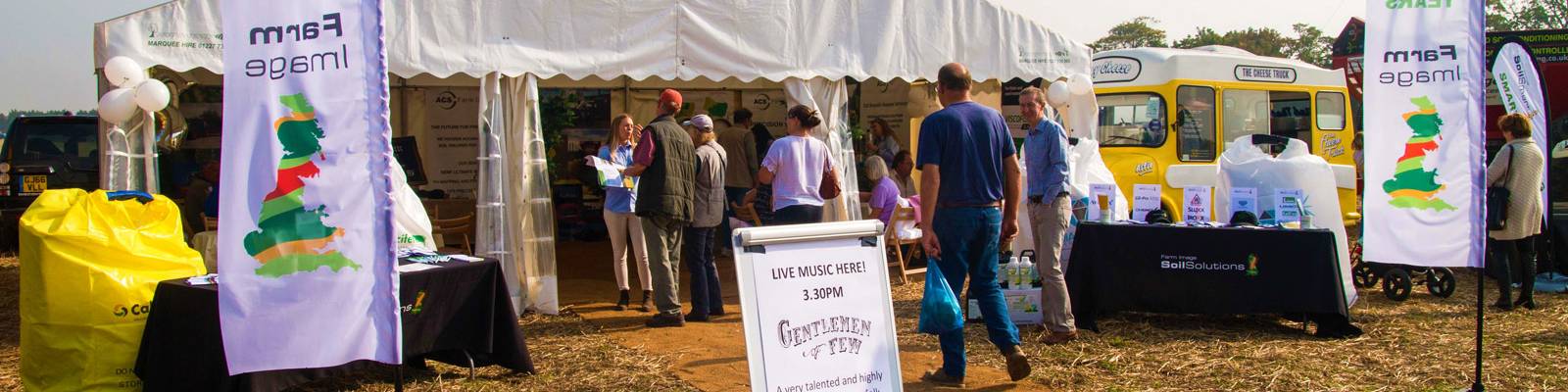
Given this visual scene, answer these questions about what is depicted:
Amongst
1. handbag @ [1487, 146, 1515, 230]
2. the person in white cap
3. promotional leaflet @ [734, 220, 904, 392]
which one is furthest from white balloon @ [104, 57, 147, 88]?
handbag @ [1487, 146, 1515, 230]

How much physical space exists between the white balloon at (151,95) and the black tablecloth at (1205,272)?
4.97 metres

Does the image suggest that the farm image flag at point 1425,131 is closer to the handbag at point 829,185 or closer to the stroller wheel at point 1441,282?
the handbag at point 829,185

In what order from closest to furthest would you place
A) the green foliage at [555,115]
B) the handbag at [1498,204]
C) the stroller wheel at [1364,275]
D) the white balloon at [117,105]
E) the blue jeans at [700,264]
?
1. the white balloon at [117,105]
2. the blue jeans at [700,264]
3. the handbag at [1498,204]
4. the stroller wheel at [1364,275]
5. the green foliage at [555,115]

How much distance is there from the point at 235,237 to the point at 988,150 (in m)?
2.80

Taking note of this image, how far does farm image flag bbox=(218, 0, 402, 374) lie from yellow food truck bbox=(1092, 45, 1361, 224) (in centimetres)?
842

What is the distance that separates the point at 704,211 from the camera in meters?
6.63

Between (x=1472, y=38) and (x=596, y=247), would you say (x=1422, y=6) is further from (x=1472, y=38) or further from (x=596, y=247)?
(x=596, y=247)

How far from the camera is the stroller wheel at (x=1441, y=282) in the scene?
7685 millimetres

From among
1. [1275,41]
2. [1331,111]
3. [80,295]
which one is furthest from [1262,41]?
[80,295]

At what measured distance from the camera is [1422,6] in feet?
14.8

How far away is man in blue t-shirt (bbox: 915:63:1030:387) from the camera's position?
180 inches

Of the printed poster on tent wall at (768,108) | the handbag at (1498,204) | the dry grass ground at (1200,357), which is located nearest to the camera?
the dry grass ground at (1200,357)

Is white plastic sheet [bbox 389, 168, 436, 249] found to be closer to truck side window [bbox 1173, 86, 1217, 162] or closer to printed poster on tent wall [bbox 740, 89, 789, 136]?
printed poster on tent wall [bbox 740, 89, 789, 136]

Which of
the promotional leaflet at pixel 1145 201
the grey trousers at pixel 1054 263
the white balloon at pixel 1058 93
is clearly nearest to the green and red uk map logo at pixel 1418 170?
the grey trousers at pixel 1054 263
